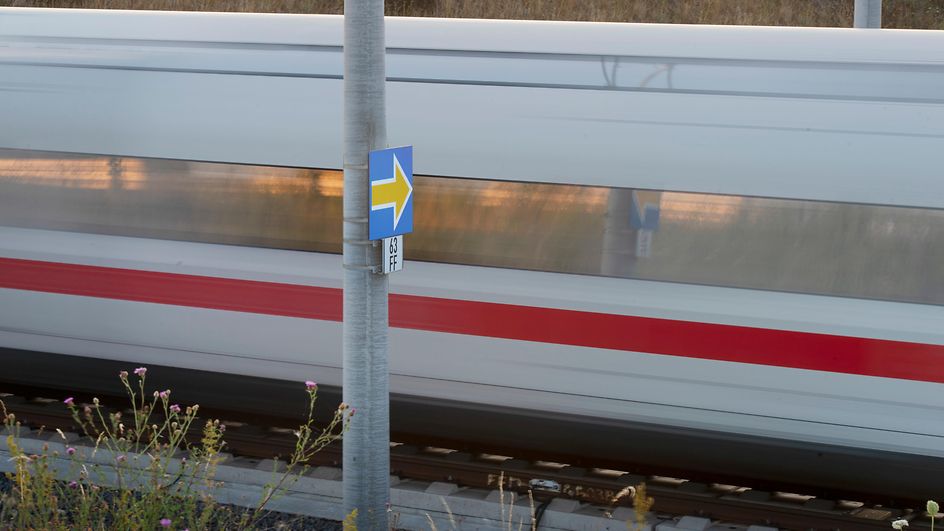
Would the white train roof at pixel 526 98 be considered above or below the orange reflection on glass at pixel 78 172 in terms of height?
above

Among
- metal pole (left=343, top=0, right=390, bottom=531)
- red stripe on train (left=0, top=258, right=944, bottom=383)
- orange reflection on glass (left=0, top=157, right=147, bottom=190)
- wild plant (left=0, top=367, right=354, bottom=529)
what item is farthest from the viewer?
orange reflection on glass (left=0, top=157, right=147, bottom=190)

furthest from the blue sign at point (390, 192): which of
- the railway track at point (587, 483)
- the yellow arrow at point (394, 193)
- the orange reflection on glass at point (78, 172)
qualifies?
the orange reflection on glass at point (78, 172)

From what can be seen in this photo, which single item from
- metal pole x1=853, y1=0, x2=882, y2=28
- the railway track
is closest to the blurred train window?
the railway track

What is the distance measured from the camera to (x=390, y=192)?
5.18 m

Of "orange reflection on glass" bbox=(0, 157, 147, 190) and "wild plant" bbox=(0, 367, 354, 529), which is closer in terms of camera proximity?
"wild plant" bbox=(0, 367, 354, 529)

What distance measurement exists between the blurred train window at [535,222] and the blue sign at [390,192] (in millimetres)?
1095

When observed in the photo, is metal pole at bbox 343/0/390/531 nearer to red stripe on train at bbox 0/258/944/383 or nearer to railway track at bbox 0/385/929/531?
railway track at bbox 0/385/929/531

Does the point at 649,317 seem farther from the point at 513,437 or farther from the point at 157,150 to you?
→ the point at 157,150

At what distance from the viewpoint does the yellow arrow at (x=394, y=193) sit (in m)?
5.08

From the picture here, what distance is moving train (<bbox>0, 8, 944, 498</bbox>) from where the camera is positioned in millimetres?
5734

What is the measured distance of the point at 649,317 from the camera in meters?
6.01

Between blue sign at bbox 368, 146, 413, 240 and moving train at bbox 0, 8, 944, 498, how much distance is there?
1.09 metres

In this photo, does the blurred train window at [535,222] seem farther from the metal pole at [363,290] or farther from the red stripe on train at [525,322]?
the metal pole at [363,290]

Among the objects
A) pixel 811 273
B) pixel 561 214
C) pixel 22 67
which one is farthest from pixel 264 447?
pixel 811 273
